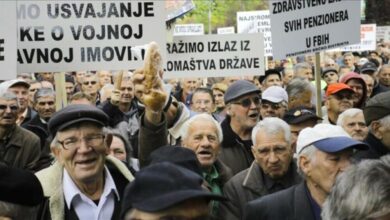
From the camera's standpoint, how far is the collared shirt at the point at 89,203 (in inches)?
177

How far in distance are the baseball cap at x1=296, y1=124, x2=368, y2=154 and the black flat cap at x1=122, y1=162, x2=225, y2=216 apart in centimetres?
231

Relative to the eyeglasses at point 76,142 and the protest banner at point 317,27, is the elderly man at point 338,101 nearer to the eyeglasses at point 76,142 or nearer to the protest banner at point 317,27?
the protest banner at point 317,27

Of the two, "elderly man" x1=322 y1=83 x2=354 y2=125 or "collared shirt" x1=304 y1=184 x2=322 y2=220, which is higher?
"elderly man" x1=322 y1=83 x2=354 y2=125

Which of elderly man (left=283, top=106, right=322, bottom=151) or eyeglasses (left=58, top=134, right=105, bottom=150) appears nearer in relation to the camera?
eyeglasses (left=58, top=134, right=105, bottom=150)

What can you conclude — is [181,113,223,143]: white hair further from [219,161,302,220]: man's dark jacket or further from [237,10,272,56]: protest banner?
[237,10,272,56]: protest banner

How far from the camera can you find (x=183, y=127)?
253 inches

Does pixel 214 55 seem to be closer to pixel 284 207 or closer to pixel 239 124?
pixel 239 124

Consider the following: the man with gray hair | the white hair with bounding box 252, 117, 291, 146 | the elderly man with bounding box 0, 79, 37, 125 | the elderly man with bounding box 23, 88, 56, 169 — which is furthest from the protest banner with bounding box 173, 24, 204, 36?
the man with gray hair

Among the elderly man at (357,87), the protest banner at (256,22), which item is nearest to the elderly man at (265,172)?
the elderly man at (357,87)

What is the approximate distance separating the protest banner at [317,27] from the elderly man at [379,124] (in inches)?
67.0

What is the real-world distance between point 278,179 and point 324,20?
270 cm

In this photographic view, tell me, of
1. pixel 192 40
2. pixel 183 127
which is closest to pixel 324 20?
pixel 192 40

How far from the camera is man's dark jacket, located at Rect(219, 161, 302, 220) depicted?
572 cm

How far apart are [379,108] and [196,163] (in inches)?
117
